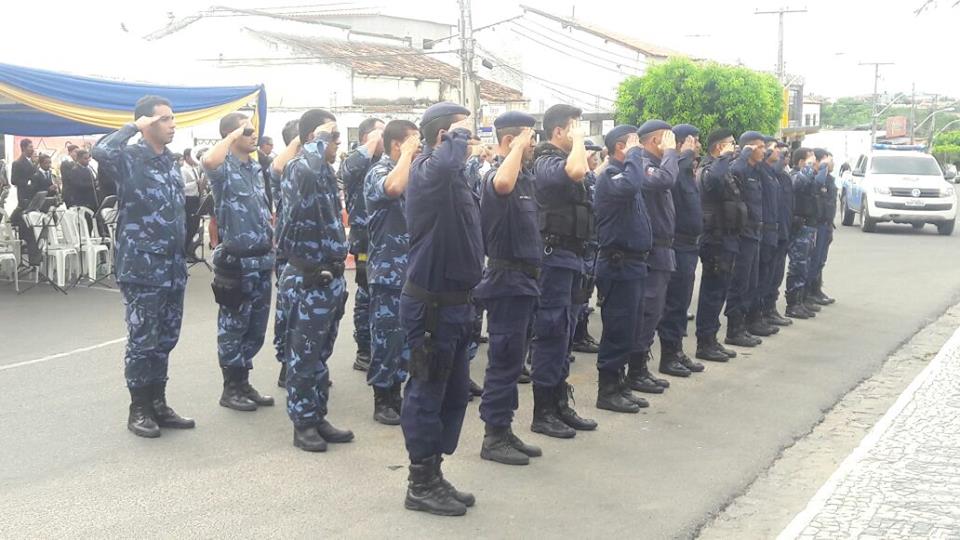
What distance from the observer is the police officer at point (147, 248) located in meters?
5.95

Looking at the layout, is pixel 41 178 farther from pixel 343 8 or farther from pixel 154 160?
pixel 343 8

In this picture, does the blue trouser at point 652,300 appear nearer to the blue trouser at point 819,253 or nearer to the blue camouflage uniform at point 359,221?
the blue camouflage uniform at point 359,221

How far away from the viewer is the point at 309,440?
5.82 meters

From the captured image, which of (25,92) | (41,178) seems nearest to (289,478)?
(25,92)

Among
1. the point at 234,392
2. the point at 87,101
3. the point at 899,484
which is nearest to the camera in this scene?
the point at 899,484

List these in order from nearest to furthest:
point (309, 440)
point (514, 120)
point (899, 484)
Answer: point (899, 484)
point (514, 120)
point (309, 440)

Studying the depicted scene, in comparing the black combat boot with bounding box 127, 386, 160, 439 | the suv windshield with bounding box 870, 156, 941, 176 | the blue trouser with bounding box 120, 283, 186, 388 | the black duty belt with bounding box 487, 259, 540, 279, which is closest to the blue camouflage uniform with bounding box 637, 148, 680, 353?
the black duty belt with bounding box 487, 259, 540, 279

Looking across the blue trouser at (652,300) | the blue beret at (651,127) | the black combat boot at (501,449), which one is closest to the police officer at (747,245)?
the blue beret at (651,127)

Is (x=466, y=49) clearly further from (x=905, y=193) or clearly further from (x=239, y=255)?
(x=239, y=255)

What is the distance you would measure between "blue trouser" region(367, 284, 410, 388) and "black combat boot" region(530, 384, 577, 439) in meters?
0.89

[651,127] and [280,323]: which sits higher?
[651,127]

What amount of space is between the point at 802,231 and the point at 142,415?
762 centimetres

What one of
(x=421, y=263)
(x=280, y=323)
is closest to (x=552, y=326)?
(x=421, y=263)

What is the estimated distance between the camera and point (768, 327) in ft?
33.0
